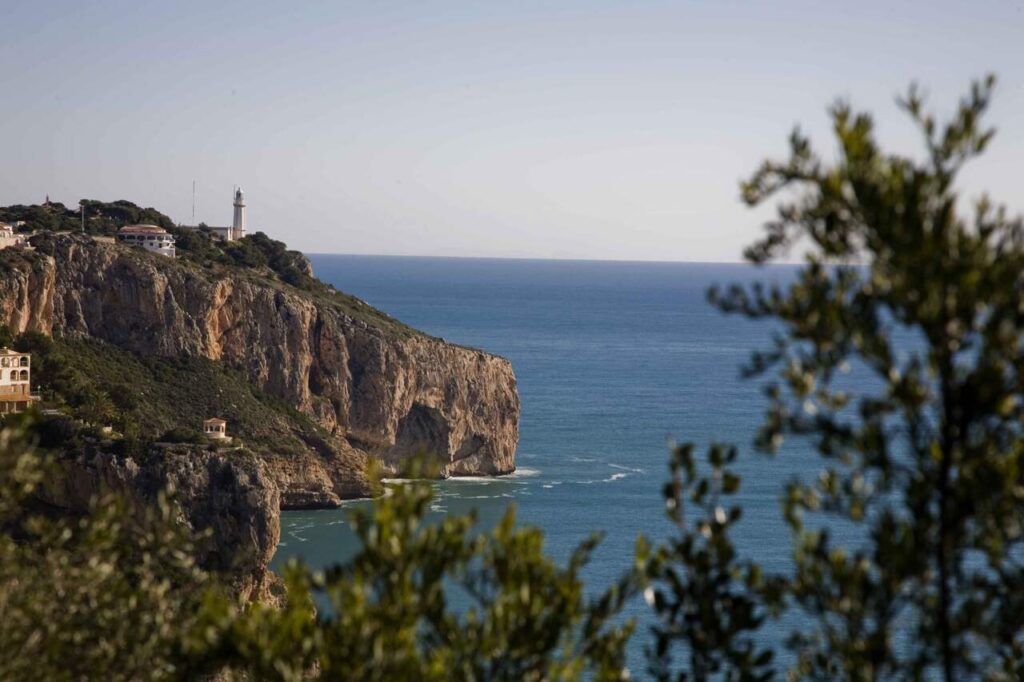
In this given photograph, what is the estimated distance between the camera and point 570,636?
9.34 m

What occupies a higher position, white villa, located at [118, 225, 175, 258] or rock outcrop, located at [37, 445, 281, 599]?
white villa, located at [118, 225, 175, 258]

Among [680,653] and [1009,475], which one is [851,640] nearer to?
[1009,475]

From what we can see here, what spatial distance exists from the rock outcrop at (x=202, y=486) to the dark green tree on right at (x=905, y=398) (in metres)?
36.4

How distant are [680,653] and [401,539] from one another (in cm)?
2883

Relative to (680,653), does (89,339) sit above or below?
above

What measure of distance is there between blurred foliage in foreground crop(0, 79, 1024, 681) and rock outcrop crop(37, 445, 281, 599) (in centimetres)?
3499

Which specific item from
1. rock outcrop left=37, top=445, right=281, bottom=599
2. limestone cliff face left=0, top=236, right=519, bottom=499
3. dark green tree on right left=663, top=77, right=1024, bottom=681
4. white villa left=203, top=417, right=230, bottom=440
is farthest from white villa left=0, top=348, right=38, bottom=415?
dark green tree on right left=663, top=77, right=1024, bottom=681

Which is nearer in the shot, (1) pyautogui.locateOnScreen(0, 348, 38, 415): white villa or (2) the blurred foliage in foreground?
(2) the blurred foliage in foreground

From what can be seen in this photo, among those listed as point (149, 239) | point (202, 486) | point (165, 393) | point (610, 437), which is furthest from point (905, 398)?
point (610, 437)

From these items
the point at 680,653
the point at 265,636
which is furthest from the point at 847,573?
the point at 680,653

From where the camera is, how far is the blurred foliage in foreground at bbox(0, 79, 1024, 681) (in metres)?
7.88

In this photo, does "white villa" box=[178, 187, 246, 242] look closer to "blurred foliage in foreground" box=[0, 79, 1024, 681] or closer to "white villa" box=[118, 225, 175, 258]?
"white villa" box=[118, 225, 175, 258]

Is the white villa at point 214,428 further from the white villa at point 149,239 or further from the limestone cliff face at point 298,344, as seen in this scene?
the white villa at point 149,239

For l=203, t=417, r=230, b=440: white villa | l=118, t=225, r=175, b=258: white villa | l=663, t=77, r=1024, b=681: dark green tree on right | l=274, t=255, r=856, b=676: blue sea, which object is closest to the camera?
l=663, t=77, r=1024, b=681: dark green tree on right
